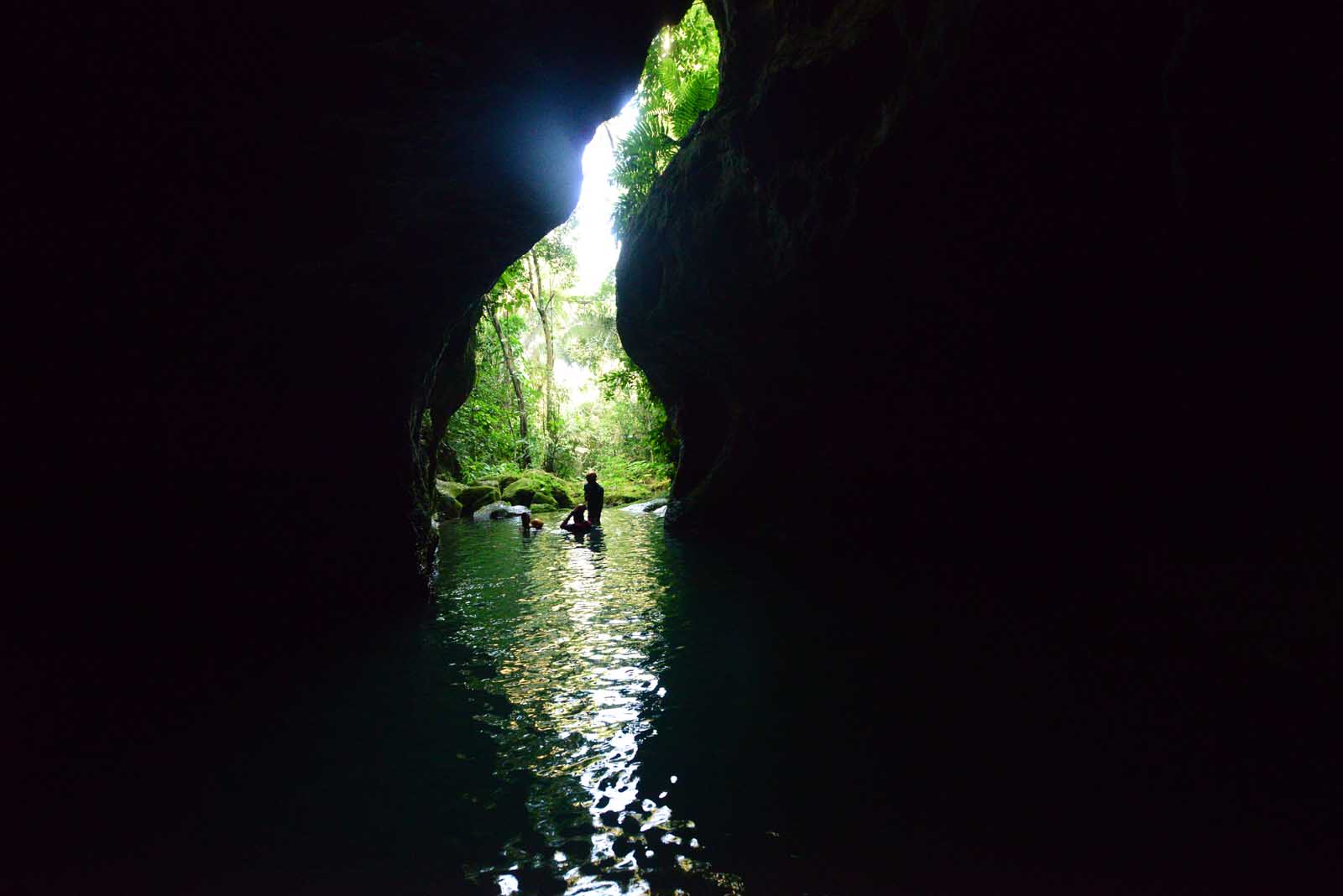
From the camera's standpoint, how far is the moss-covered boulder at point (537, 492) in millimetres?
18969

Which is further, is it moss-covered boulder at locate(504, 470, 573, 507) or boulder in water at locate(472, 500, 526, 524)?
moss-covered boulder at locate(504, 470, 573, 507)

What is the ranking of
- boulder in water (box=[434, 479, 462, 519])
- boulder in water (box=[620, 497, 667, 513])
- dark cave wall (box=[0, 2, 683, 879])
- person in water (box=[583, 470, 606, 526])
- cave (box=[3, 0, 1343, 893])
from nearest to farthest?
1. cave (box=[3, 0, 1343, 893])
2. dark cave wall (box=[0, 2, 683, 879])
3. person in water (box=[583, 470, 606, 526])
4. boulder in water (box=[434, 479, 462, 519])
5. boulder in water (box=[620, 497, 667, 513])

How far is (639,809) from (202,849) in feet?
6.13

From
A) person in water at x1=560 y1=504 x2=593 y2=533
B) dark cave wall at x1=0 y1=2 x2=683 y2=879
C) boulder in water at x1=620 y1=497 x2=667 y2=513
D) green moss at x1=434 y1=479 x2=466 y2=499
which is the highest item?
dark cave wall at x1=0 y1=2 x2=683 y2=879

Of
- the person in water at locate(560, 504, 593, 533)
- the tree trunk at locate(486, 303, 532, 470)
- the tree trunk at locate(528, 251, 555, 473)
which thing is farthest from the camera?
the tree trunk at locate(528, 251, 555, 473)

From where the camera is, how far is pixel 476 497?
61.7 ft

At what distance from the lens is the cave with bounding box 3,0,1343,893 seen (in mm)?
2596

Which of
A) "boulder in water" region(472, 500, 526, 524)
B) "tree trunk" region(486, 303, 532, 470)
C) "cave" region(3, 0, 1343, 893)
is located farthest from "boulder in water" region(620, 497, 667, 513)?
"cave" region(3, 0, 1343, 893)

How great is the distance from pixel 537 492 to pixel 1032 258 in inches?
647

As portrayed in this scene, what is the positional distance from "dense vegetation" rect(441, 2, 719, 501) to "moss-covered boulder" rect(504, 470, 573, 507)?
287 cm

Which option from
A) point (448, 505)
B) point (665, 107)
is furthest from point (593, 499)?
point (665, 107)

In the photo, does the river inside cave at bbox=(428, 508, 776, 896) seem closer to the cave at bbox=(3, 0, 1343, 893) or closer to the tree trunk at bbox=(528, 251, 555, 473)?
the cave at bbox=(3, 0, 1343, 893)

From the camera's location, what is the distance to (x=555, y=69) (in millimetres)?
4859

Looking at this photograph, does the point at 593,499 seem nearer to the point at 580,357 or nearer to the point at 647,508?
the point at 647,508
